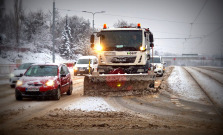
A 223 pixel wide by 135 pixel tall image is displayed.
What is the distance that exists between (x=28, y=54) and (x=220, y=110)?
5874 cm

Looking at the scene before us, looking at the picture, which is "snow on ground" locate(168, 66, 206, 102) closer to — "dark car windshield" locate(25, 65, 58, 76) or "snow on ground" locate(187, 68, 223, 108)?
"snow on ground" locate(187, 68, 223, 108)

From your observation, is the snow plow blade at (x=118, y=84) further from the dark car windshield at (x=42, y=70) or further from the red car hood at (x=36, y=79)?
the red car hood at (x=36, y=79)

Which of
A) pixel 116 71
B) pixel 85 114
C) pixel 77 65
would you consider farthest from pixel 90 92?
pixel 77 65

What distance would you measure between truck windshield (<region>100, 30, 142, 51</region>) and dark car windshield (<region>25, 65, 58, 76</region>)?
8.94ft

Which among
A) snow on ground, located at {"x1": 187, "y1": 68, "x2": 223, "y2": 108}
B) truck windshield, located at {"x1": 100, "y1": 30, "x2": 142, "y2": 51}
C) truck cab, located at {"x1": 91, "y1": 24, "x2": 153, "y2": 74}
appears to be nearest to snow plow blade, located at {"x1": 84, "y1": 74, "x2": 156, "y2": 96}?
truck cab, located at {"x1": 91, "y1": 24, "x2": 153, "y2": 74}

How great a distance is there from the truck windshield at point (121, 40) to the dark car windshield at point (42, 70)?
272 cm

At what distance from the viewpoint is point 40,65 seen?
1348 cm

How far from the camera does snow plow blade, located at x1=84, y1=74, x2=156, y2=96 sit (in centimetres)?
1330

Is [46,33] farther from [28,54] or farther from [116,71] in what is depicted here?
[116,71]

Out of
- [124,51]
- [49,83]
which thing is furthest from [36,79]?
[124,51]

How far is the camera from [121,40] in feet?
47.8

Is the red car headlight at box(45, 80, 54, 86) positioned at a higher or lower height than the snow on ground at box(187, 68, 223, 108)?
higher

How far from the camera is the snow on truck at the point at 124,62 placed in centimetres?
1356

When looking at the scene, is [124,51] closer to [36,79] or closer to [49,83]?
[49,83]
